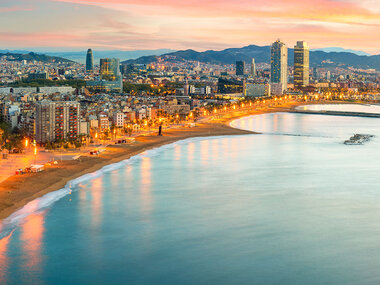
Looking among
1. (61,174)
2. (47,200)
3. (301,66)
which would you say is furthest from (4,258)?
(301,66)

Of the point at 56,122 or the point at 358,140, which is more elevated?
the point at 56,122

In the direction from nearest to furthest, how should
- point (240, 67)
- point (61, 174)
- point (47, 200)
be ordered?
point (47, 200) < point (61, 174) < point (240, 67)

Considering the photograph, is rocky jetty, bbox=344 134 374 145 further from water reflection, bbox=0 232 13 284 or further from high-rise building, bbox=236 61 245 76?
high-rise building, bbox=236 61 245 76

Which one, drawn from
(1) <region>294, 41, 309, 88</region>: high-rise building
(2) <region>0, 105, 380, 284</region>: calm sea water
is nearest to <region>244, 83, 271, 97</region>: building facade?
(1) <region>294, 41, 309, 88</region>: high-rise building

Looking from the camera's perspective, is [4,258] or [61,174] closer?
[4,258]

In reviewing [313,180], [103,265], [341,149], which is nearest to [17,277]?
[103,265]

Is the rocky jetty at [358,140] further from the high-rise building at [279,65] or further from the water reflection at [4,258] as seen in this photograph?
the high-rise building at [279,65]

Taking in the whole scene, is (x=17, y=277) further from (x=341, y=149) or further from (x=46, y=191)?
(x=341, y=149)

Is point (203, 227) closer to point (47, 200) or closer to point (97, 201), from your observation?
point (97, 201)
